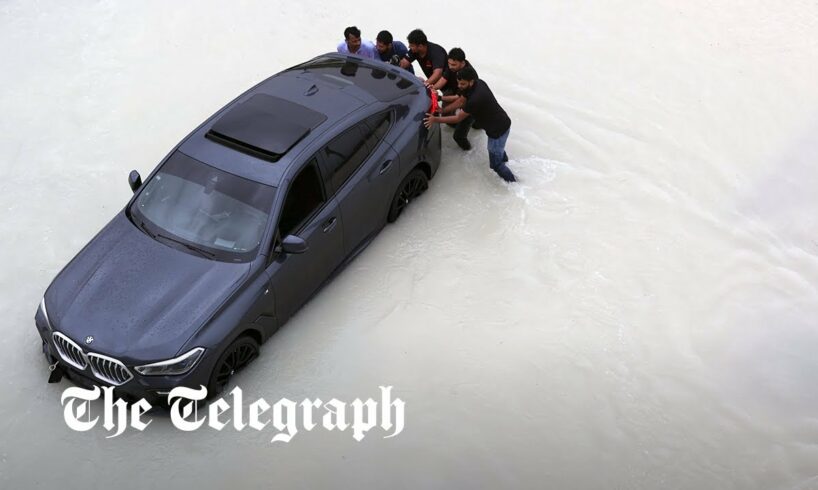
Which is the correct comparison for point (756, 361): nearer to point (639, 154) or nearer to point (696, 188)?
point (696, 188)

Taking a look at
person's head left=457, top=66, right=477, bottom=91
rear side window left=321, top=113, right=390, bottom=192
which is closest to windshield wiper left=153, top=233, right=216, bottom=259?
rear side window left=321, top=113, right=390, bottom=192

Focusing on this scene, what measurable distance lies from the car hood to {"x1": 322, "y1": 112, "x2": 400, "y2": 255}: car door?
1210 millimetres

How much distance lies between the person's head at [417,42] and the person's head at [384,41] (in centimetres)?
27

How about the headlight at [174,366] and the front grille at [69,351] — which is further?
the front grille at [69,351]

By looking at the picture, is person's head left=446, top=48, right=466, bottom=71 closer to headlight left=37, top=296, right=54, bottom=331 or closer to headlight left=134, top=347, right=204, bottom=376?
headlight left=134, top=347, right=204, bottom=376

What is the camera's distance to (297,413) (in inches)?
259

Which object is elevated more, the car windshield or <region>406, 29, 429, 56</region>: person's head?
<region>406, 29, 429, 56</region>: person's head

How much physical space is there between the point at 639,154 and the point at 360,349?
398 cm

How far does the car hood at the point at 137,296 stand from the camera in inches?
243

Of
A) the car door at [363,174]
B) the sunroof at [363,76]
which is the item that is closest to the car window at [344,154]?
the car door at [363,174]

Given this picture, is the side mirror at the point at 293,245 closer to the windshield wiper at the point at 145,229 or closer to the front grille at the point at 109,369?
the windshield wiper at the point at 145,229

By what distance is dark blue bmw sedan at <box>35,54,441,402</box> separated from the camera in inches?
246

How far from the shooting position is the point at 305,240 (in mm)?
6895

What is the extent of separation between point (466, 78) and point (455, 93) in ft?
2.72
